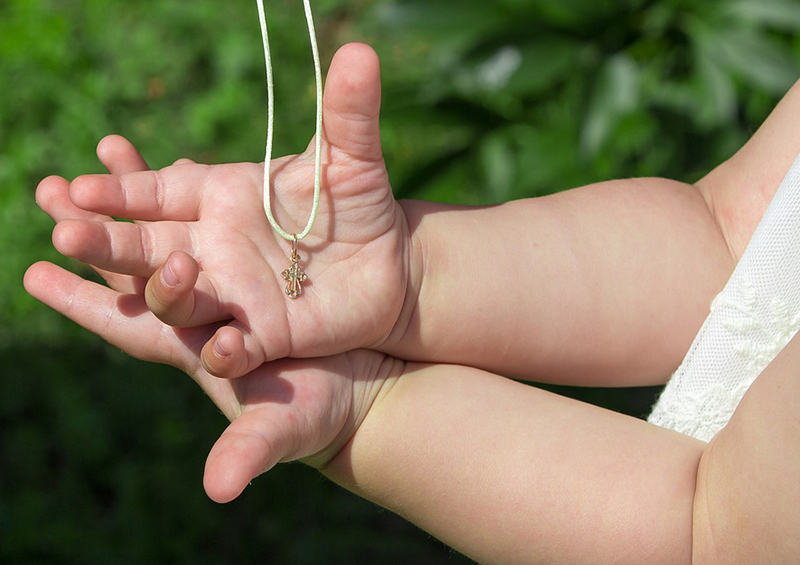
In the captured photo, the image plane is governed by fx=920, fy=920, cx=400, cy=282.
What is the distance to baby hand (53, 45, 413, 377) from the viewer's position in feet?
2.76

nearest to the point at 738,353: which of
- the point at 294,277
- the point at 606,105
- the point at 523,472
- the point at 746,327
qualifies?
the point at 746,327

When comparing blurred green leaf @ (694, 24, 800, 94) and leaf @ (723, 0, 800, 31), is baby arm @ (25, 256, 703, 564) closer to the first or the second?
blurred green leaf @ (694, 24, 800, 94)

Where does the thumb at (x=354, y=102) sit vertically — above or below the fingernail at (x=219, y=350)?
above

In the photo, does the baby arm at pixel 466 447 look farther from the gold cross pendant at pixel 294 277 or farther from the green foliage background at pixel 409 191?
the green foliage background at pixel 409 191

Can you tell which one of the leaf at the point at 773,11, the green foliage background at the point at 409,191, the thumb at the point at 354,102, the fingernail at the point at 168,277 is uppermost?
the thumb at the point at 354,102

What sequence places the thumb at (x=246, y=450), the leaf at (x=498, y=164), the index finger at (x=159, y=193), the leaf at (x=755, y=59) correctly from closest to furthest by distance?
1. the thumb at (x=246, y=450)
2. the index finger at (x=159, y=193)
3. the leaf at (x=755, y=59)
4. the leaf at (x=498, y=164)

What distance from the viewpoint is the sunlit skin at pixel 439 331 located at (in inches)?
32.7

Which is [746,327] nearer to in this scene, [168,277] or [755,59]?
[168,277]

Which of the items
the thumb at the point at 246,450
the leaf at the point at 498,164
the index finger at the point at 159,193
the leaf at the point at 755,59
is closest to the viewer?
the thumb at the point at 246,450

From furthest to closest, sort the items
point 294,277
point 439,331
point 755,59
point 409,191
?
1. point 409,191
2. point 755,59
3. point 439,331
4. point 294,277

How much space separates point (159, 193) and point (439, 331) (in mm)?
324

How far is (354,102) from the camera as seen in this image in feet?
2.77

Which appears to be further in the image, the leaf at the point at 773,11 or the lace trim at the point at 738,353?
the leaf at the point at 773,11

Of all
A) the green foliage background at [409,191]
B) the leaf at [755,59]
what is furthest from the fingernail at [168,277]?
the leaf at [755,59]
